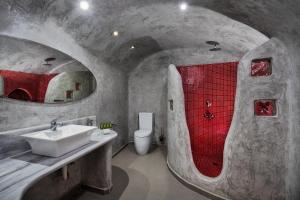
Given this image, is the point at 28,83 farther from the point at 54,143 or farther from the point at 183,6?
the point at 183,6

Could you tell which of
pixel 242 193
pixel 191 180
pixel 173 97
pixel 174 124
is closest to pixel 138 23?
pixel 173 97

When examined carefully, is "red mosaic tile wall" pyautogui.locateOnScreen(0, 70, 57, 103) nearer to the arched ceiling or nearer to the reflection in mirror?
the reflection in mirror

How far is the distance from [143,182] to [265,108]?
1.90m

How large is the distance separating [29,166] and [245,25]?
8.93ft

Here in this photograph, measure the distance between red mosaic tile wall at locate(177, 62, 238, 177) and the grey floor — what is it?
3.12 feet

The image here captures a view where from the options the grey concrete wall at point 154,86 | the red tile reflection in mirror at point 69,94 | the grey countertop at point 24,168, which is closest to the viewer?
the grey countertop at point 24,168

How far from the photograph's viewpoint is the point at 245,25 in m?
2.12

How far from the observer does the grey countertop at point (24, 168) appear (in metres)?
0.98

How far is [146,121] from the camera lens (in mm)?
4191

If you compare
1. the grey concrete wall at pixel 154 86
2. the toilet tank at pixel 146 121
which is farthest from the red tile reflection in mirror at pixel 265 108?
the toilet tank at pixel 146 121

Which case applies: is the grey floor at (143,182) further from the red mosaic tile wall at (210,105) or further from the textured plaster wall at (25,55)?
the textured plaster wall at (25,55)

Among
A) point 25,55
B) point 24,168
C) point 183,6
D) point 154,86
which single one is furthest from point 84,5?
point 154,86

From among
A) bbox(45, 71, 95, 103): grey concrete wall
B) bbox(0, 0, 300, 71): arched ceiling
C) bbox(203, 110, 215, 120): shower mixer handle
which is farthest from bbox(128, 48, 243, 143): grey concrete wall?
bbox(45, 71, 95, 103): grey concrete wall

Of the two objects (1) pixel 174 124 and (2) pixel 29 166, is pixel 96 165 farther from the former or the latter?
(1) pixel 174 124
